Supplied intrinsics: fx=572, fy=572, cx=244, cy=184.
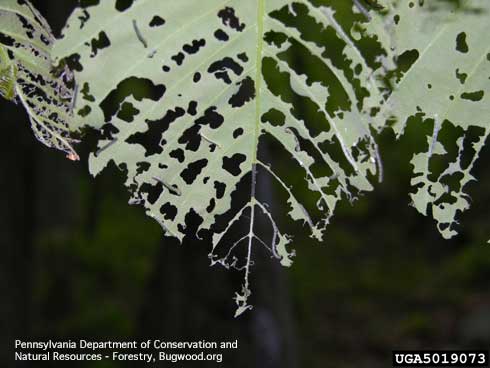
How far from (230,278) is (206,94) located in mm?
1684

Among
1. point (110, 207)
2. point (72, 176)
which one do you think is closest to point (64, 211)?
point (72, 176)

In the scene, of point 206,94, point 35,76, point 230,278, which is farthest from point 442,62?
point 230,278

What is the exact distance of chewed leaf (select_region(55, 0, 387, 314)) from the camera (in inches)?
18.2

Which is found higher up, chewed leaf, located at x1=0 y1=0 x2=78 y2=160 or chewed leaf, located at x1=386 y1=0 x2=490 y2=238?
chewed leaf, located at x1=0 y1=0 x2=78 y2=160

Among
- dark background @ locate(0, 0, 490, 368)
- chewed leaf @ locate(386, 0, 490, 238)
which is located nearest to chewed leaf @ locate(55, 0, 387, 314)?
chewed leaf @ locate(386, 0, 490, 238)

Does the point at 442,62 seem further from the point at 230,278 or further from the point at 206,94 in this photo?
the point at 230,278

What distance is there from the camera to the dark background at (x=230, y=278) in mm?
2219

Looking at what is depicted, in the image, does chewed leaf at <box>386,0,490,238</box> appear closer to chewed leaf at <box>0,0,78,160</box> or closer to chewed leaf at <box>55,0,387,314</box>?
chewed leaf at <box>55,0,387,314</box>

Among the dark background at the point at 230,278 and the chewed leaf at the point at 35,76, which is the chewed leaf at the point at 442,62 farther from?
the dark background at the point at 230,278

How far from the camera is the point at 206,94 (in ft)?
1.63

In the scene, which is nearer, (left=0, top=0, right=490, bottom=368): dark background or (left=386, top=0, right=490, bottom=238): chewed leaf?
(left=386, top=0, right=490, bottom=238): chewed leaf

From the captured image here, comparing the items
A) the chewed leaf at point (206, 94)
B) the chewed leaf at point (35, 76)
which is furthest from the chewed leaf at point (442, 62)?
the chewed leaf at point (35, 76)

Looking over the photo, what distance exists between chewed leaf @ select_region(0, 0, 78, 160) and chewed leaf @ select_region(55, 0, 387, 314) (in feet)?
0.20

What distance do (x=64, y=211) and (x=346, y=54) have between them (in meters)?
5.60
